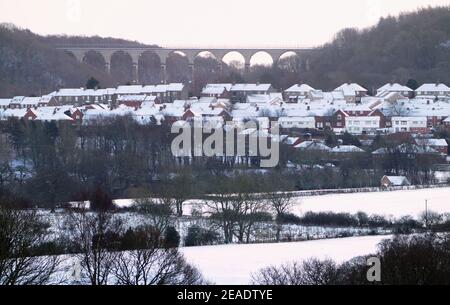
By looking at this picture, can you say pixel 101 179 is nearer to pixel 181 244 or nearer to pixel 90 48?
pixel 181 244

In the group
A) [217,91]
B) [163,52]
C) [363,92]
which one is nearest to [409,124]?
[363,92]

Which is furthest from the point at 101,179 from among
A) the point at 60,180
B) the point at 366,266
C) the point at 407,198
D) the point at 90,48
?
the point at 90,48

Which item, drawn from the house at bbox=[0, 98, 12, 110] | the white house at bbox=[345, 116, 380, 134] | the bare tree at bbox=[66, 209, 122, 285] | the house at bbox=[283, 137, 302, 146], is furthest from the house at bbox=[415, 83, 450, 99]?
the bare tree at bbox=[66, 209, 122, 285]

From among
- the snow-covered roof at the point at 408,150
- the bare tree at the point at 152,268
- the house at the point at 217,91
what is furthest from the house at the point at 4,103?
the bare tree at the point at 152,268

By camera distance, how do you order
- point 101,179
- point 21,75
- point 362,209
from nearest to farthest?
point 362,209 → point 101,179 → point 21,75

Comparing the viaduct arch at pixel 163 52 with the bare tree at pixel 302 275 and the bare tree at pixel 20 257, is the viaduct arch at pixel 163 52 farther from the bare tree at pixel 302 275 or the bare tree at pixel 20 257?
the bare tree at pixel 302 275

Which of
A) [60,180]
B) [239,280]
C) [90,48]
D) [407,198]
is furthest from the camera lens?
[90,48]
